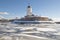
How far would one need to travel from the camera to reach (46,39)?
91.3 inches

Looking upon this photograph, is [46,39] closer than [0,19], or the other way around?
[46,39]

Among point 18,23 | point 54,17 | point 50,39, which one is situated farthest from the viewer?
point 18,23

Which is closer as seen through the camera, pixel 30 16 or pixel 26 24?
pixel 30 16

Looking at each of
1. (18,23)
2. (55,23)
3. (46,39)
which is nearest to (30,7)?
(18,23)

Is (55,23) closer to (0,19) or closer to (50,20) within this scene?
(50,20)

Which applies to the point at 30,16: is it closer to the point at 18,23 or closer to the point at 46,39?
the point at 18,23

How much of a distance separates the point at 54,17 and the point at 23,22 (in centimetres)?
105

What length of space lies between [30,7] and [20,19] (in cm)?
57

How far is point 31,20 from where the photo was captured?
387 centimetres

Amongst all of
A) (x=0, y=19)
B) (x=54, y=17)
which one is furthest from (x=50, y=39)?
(x=0, y=19)

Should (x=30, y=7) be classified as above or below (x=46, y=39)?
above

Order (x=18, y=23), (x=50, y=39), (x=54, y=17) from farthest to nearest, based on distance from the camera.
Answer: (x=18, y=23) → (x=54, y=17) → (x=50, y=39)

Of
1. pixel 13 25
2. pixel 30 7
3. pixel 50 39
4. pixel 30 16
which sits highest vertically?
pixel 30 7

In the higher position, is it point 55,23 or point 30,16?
point 30,16
